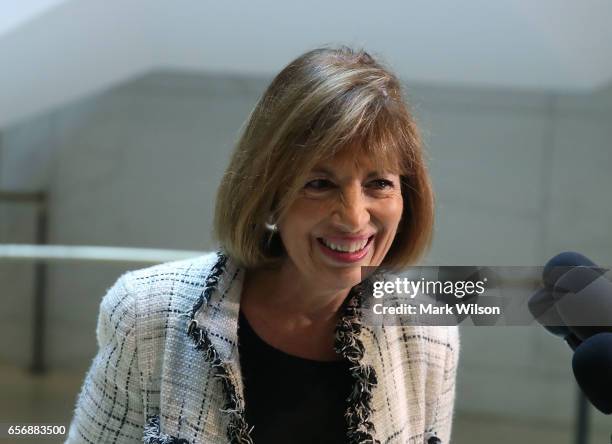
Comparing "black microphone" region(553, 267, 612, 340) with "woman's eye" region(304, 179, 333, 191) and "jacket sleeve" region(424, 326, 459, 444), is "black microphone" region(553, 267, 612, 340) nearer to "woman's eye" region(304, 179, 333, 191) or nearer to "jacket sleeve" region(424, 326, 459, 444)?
"jacket sleeve" region(424, 326, 459, 444)

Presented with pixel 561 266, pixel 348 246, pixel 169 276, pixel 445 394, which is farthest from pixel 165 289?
pixel 561 266

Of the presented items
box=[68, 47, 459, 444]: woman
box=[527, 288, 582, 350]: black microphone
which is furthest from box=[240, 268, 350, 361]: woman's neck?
box=[527, 288, 582, 350]: black microphone

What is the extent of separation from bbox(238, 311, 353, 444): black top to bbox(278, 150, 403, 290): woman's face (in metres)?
0.11

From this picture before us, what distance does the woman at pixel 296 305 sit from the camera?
29.4 inches

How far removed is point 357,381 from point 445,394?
139 mm

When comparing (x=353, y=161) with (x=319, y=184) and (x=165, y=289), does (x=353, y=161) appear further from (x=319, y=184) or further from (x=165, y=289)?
(x=165, y=289)

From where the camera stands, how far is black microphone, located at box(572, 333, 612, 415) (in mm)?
729

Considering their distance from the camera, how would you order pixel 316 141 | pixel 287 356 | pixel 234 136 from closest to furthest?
pixel 316 141, pixel 287 356, pixel 234 136

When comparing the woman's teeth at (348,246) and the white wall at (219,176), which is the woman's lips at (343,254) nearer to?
the woman's teeth at (348,246)

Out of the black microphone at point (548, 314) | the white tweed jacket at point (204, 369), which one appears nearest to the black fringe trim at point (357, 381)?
the white tweed jacket at point (204, 369)

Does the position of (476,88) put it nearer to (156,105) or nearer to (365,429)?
(156,105)

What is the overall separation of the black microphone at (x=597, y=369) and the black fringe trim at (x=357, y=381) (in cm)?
22

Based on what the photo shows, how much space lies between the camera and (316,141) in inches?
28.6

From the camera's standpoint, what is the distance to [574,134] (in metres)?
1.41
